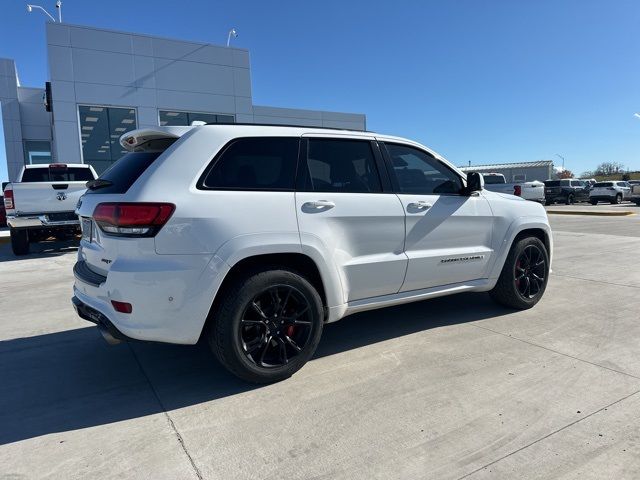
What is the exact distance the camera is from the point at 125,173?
325 centimetres

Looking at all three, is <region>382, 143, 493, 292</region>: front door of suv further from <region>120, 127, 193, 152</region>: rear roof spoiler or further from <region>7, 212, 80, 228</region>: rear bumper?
<region>7, 212, 80, 228</region>: rear bumper

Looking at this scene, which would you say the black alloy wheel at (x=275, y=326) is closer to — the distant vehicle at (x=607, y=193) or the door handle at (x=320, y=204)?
the door handle at (x=320, y=204)

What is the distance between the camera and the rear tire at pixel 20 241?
1020 centimetres

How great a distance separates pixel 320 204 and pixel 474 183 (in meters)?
1.79

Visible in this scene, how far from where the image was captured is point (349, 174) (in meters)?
3.73

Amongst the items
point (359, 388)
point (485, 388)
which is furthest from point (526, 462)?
point (359, 388)

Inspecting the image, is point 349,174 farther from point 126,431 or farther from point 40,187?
point 40,187

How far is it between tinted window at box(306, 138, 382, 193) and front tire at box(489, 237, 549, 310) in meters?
1.91

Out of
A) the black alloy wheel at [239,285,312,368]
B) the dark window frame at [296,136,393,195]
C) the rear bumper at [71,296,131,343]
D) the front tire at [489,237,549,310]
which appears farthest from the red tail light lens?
the front tire at [489,237,549,310]

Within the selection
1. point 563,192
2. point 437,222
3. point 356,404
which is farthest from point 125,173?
point 563,192

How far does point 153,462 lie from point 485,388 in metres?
2.18

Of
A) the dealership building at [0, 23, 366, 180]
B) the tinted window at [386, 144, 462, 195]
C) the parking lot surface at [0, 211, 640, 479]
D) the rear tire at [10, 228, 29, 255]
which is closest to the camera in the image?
the parking lot surface at [0, 211, 640, 479]

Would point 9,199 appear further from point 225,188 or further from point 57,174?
point 225,188

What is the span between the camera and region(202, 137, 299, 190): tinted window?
3129 millimetres
